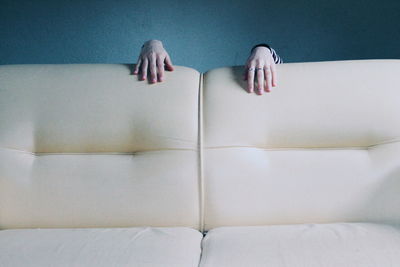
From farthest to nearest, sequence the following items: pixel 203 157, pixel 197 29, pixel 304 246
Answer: pixel 197 29 < pixel 203 157 < pixel 304 246

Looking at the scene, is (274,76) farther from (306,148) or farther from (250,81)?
(306,148)

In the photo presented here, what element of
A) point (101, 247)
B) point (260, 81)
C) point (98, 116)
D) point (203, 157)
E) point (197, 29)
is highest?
point (197, 29)

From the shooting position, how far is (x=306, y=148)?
3.61 ft

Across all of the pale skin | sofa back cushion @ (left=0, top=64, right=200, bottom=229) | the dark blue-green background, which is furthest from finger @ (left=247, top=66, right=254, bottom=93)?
the dark blue-green background

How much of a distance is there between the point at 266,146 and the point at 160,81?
1.25 ft

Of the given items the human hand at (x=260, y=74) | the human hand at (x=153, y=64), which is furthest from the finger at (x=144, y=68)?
Answer: the human hand at (x=260, y=74)

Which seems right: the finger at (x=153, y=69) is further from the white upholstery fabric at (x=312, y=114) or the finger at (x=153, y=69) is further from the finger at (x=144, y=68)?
the white upholstery fabric at (x=312, y=114)

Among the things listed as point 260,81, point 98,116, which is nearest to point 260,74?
point 260,81

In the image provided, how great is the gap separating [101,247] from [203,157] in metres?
0.37

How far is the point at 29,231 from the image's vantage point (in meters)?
1.04

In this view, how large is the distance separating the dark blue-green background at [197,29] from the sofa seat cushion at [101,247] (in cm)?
120

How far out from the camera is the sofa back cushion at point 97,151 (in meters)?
1.06

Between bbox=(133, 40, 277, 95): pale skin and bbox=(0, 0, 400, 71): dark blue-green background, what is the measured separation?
79 centimetres

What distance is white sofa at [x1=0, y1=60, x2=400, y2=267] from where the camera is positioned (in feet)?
3.46
